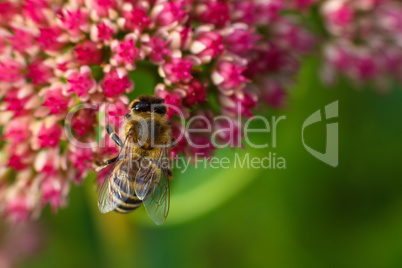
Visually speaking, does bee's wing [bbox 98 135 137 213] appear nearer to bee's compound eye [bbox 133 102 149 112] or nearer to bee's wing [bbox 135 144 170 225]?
bee's wing [bbox 135 144 170 225]

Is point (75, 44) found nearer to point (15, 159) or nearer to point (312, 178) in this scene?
point (15, 159)

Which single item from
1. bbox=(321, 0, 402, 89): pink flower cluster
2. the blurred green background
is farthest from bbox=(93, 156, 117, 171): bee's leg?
bbox=(321, 0, 402, 89): pink flower cluster

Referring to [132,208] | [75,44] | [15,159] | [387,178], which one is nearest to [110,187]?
[132,208]

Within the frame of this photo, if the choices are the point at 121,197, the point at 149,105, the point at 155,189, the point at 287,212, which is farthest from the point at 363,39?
the point at 121,197

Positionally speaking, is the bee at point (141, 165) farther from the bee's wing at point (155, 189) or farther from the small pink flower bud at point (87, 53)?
the small pink flower bud at point (87, 53)

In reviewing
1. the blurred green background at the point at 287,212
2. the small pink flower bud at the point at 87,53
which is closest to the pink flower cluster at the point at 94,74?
the small pink flower bud at the point at 87,53
